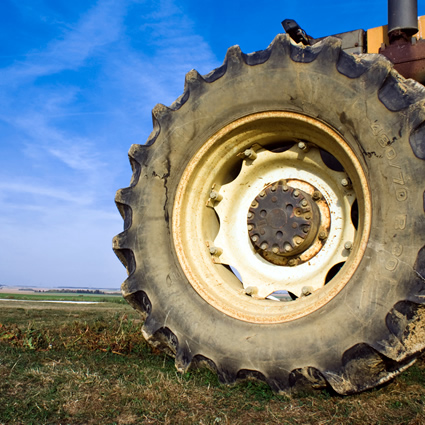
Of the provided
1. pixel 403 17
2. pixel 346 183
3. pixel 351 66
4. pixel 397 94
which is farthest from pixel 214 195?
pixel 403 17

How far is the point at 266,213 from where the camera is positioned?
303 centimetres

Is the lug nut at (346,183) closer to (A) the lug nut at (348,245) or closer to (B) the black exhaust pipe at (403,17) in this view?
(A) the lug nut at (348,245)

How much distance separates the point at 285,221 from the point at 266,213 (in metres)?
0.14

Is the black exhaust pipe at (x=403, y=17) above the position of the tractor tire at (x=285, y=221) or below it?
above

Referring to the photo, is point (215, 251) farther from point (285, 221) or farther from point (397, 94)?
point (397, 94)

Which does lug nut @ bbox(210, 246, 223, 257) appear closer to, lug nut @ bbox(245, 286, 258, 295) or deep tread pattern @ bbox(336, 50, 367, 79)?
lug nut @ bbox(245, 286, 258, 295)

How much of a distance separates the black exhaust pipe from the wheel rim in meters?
0.89

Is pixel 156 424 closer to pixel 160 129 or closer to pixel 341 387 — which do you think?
pixel 341 387

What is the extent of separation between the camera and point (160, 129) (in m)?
3.22

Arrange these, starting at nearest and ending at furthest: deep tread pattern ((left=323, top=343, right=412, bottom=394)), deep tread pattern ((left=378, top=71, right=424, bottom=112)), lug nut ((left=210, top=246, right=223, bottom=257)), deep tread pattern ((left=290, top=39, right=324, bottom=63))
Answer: deep tread pattern ((left=323, top=343, right=412, bottom=394)) → deep tread pattern ((left=378, top=71, right=424, bottom=112)) → deep tread pattern ((left=290, top=39, right=324, bottom=63)) → lug nut ((left=210, top=246, right=223, bottom=257))

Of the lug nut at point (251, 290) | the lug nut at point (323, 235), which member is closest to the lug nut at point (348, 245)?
the lug nut at point (323, 235)

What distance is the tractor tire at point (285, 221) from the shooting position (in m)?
2.20

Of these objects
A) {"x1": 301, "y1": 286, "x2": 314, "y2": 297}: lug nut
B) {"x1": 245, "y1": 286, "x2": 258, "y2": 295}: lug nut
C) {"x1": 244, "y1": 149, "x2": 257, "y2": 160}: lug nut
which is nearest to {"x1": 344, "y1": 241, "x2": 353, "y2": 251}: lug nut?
{"x1": 301, "y1": 286, "x2": 314, "y2": 297}: lug nut

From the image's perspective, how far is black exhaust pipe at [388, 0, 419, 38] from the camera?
2965mm
